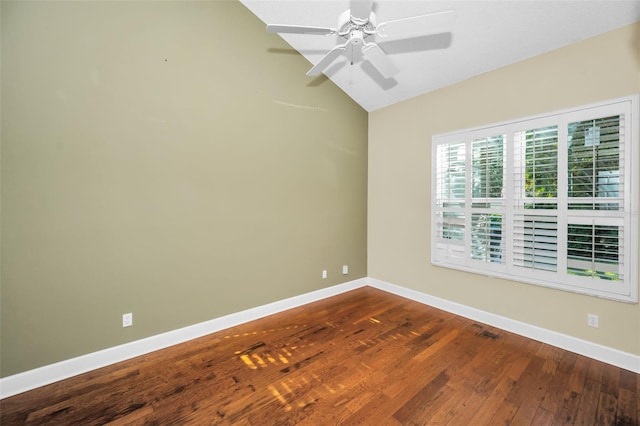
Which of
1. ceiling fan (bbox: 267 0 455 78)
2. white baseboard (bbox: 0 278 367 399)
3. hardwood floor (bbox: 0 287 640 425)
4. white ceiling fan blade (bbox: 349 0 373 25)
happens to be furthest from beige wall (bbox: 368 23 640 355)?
white ceiling fan blade (bbox: 349 0 373 25)

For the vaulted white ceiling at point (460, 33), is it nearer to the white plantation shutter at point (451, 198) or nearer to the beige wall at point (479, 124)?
the beige wall at point (479, 124)

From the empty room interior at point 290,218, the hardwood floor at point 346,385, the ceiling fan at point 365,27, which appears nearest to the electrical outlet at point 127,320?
the empty room interior at point 290,218

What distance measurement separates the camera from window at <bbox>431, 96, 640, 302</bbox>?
218cm

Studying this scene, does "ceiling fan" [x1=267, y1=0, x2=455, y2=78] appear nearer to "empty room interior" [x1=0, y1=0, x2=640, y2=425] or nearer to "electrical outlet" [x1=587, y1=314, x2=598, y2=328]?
"empty room interior" [x1=0, y1=0, x2=640, y2=425]

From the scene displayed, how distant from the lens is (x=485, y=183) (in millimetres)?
3010

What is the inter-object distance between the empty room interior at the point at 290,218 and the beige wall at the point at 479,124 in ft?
0.07

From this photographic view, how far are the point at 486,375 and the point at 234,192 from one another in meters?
2.92

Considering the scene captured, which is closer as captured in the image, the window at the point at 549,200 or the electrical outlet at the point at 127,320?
the window at the point at 549,200

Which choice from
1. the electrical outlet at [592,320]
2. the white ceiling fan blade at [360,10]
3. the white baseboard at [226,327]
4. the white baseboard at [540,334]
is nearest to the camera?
the white ceiling fan blade at [360,10]

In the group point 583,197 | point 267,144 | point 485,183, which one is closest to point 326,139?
point 267,144

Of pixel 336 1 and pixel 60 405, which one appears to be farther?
pixel 336 1

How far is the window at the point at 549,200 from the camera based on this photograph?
2.18 m

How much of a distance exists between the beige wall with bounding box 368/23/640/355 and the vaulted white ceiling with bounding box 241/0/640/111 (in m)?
0.11

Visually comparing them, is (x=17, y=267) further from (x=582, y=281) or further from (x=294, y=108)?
(x=582, y=281)
